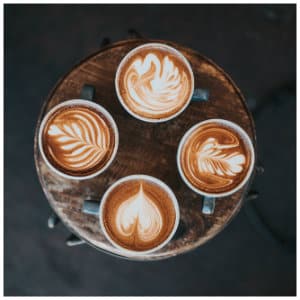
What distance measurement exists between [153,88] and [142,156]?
13.9 inches

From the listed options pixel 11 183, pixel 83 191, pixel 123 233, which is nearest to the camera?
pixel 123 233

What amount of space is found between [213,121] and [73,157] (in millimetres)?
Answer: 619

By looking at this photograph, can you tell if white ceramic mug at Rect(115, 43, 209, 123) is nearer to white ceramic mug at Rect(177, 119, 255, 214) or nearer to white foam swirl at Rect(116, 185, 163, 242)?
white ceramic mug at Rect(177, 119, 255, 214)

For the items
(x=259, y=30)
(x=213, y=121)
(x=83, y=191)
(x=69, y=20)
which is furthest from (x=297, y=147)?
(x=69, y=20)

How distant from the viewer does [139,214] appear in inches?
64.0

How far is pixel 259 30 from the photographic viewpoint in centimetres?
285

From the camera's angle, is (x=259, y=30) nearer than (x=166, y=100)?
No

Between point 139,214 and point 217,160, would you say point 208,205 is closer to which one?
point 217,160

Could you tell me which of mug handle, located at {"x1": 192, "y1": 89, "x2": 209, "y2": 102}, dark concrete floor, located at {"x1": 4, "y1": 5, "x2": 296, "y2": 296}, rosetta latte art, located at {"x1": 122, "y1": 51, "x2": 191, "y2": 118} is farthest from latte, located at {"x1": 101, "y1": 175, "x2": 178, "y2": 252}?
dark concrete floor, located at {"x1": 4, "y1": 5, "x2": 296, "y2": 296}

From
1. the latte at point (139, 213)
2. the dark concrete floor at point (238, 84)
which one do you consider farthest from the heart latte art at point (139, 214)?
the dark concrete floor at point (238, 84)

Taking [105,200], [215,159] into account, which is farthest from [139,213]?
[215,159]

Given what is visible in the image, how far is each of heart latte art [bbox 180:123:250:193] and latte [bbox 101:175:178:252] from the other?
163 mm

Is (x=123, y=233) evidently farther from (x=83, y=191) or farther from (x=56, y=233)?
(x=56, y=233)

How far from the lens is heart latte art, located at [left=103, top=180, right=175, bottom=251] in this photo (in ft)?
5.26
